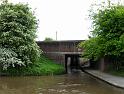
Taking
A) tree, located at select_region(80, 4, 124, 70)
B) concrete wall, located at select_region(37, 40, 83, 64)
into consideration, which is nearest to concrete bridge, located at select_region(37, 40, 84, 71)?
concrete wall, located at select_region(37, 40, 83, 64)

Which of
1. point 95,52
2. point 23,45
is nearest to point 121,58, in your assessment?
point 95,52

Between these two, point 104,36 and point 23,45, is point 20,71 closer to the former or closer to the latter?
point 23,45

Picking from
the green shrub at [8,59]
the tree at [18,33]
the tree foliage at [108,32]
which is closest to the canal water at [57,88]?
the tree foliage at [108,32]

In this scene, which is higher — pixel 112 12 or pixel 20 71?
pixel 112 12

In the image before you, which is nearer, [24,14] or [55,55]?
[24,14]

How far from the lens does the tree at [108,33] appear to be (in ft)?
96.0

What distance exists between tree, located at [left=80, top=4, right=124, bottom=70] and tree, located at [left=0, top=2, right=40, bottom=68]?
6471 millimetres

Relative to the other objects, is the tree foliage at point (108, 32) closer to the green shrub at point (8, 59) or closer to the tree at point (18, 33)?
the tree at point (18, 33)

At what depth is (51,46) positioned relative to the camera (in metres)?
42.3

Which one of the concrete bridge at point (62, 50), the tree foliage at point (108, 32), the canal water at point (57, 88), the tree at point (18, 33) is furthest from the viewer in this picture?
the concrete bridge at point (62, 50)

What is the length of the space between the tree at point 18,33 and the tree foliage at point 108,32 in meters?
6.58

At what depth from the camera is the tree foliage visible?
96.0 ft

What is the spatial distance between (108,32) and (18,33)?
9.51 metres

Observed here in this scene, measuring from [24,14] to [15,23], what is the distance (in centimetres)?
163
